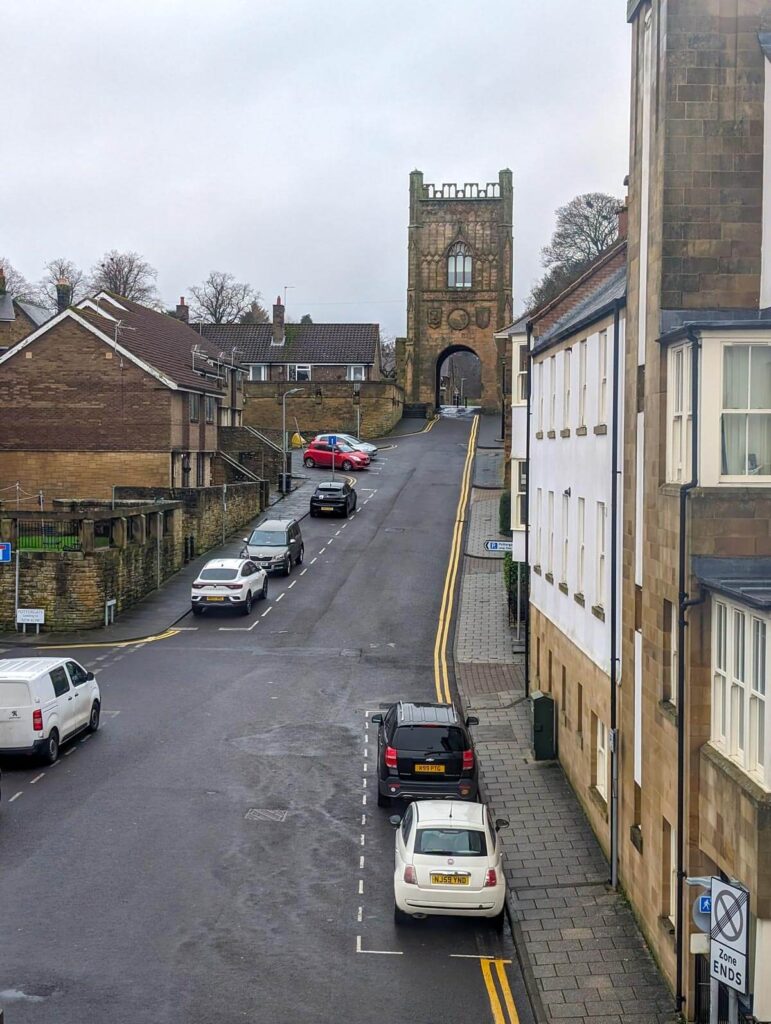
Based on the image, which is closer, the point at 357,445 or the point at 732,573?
the point at 732,573

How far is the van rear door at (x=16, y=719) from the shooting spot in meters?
19.6

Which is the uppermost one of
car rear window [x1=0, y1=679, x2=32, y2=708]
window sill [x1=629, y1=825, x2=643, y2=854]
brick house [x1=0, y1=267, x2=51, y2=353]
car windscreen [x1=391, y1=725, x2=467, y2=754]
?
brick house [x1=0, y1=267, x2=51, y2=353]

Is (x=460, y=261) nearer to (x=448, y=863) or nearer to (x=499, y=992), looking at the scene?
(x=448, y=863)

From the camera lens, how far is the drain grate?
17578mm

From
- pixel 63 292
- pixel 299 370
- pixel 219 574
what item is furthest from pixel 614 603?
pixel 299 370

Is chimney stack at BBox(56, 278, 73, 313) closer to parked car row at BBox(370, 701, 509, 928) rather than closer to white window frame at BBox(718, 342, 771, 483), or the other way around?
parked car row at BBox(370, 701, 509, 928)

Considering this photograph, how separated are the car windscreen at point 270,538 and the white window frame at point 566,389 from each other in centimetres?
1986

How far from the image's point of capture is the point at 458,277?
287 ft

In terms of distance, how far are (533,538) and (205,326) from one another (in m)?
68.5

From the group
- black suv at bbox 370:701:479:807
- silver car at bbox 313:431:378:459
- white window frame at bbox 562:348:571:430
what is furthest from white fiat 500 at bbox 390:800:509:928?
silver car at bbox 313:431:378:459

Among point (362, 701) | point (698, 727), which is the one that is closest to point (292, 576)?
point (362, 701)

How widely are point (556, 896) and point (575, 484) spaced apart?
7636 mm

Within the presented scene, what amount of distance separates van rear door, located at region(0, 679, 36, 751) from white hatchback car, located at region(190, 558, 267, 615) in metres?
14.4

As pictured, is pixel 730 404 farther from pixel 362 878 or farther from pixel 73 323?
pixel 73 323
